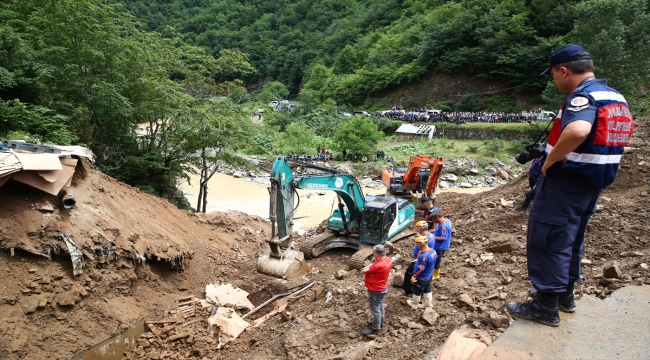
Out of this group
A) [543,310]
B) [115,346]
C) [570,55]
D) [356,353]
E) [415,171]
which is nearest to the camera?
[570,55]

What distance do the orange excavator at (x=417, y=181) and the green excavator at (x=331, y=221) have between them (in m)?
1.64

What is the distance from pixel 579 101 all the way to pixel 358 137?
2578 centimetres

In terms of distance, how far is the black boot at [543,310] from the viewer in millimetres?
2943

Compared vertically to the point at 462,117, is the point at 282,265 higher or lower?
lower

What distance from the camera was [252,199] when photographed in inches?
814

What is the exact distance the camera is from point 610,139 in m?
2.60

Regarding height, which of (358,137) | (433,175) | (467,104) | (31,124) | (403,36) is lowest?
(358,137)

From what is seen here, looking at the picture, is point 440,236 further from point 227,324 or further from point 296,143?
point 296,143

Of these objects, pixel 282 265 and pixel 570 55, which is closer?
pixel 570 55

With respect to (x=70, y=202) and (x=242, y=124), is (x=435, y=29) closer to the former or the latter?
(x=242, y=124)

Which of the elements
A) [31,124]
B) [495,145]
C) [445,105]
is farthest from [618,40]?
[31,124]

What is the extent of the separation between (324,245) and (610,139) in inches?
307

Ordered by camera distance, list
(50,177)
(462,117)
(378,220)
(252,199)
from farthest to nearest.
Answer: (462,117) < (252,199) < (378,220) < (50,177)

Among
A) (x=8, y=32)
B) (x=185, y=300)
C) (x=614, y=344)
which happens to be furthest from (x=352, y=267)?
(x=8, y=32)
